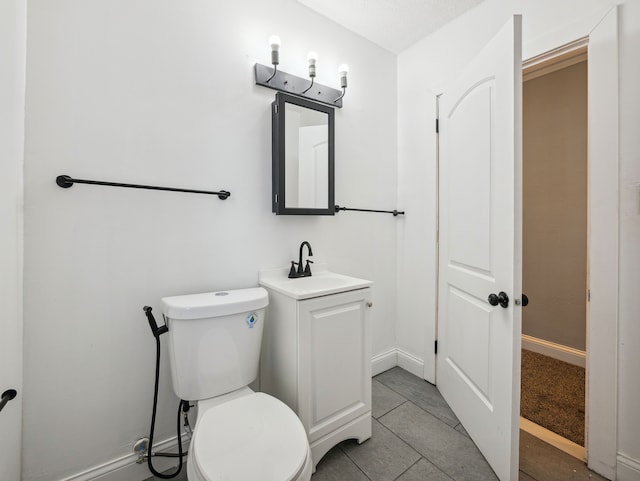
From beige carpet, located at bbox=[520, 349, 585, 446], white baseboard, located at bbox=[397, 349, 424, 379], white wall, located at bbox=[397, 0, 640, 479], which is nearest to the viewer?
white wall, located at bbox=[397, 0, 640, 479]

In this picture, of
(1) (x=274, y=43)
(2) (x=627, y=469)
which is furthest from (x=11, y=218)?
(2) (x=627, y=469)

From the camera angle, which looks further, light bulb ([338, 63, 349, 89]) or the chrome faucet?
light bulb ([338, 63, 349, 89])

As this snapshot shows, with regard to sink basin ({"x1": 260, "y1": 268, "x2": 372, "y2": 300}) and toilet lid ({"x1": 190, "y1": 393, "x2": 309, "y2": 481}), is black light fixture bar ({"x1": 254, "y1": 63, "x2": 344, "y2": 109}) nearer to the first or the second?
sink basin ({"x1": 260, "y1": 268, "x2": 372, "y2": 300})

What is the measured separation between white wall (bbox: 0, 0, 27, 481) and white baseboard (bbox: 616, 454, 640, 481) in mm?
2223

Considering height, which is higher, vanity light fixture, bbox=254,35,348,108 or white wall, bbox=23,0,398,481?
vanity light fixture, bbox=254,35,348,108

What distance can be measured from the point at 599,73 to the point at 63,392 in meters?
2.54

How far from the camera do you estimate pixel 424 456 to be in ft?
4.61

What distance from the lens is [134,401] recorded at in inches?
50.1

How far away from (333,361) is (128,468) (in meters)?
0.96

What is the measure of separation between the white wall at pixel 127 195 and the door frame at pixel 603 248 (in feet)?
4.70

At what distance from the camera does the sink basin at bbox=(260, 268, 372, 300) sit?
132 cm

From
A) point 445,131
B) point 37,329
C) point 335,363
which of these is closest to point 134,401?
point 37,329

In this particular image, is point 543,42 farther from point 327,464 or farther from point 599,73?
point 327,464

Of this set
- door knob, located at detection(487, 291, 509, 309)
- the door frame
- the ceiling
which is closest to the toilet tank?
door knob, located at detection(487, 291, 509, 309)
